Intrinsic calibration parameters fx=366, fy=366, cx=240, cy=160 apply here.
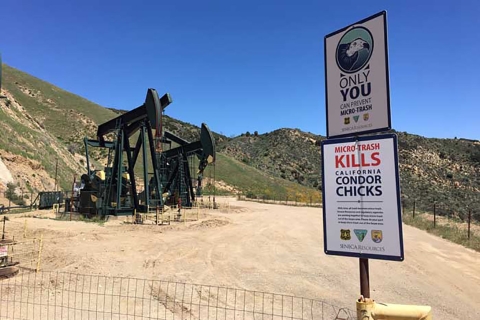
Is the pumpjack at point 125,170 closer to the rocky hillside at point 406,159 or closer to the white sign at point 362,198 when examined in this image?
the white sign at point 362,198

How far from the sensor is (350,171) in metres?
2.89

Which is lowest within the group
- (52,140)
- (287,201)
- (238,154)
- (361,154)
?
(287,201)

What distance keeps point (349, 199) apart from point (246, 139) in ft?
298

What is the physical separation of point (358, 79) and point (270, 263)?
8.31 meters

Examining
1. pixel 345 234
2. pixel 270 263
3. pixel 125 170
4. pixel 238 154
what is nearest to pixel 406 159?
pixel 238 154

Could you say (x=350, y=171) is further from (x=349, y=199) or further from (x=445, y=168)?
(x=445, y=168)

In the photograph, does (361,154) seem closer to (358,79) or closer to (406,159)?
(358,79)

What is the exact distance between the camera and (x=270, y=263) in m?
10.4

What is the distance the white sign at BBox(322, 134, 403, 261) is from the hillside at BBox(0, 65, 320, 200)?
28.5m

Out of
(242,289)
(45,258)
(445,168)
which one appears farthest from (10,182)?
(445,168)

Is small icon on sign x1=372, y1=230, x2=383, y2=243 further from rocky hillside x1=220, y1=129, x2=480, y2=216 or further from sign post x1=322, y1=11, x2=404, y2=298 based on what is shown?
rocky hillside x1=220, y1=129, x2=480, y2=216

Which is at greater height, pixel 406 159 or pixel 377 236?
pixel 406 159

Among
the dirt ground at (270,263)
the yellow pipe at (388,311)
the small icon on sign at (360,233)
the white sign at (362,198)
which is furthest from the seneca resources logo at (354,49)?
the dirt ground at (270,263)

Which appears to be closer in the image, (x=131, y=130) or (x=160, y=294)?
(x=160, y=294)
